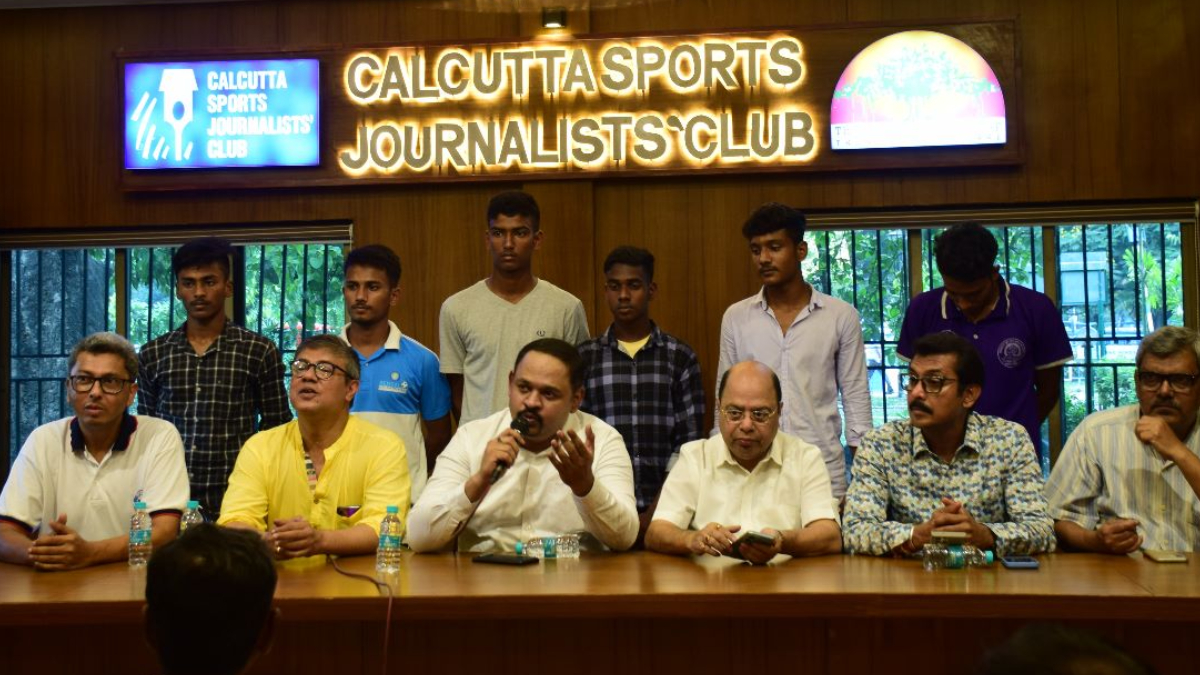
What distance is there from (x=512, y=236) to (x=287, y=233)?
1780mm

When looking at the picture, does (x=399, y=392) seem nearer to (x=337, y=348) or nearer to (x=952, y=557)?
(x=337, y=348)

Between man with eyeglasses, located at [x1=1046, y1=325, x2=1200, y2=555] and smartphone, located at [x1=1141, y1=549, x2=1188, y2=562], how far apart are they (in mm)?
170

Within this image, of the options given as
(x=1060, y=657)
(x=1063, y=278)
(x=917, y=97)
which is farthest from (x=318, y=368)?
(x=1063, y=278)

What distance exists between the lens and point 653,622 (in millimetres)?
2537

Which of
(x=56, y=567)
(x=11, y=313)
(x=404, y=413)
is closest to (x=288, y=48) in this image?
(x=11, y=313)

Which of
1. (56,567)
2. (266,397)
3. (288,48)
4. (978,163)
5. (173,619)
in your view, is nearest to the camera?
(173,619)

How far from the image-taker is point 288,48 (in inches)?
215

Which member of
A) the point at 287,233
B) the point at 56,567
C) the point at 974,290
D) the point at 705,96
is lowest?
the point at 56,567

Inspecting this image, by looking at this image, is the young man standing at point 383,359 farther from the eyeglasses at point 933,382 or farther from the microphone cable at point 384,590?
the eyeglasses at point 933,382

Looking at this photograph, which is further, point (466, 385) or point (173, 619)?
point (466, 385)

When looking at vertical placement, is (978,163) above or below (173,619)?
above

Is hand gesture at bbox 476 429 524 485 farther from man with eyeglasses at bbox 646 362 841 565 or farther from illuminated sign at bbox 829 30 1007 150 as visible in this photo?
illuminated sign at bbox 829 30 1007 150

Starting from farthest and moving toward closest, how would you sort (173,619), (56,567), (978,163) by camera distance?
(978,163)
(56,567)
(173,619)

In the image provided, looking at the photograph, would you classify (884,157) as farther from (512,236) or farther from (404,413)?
(404,413)
